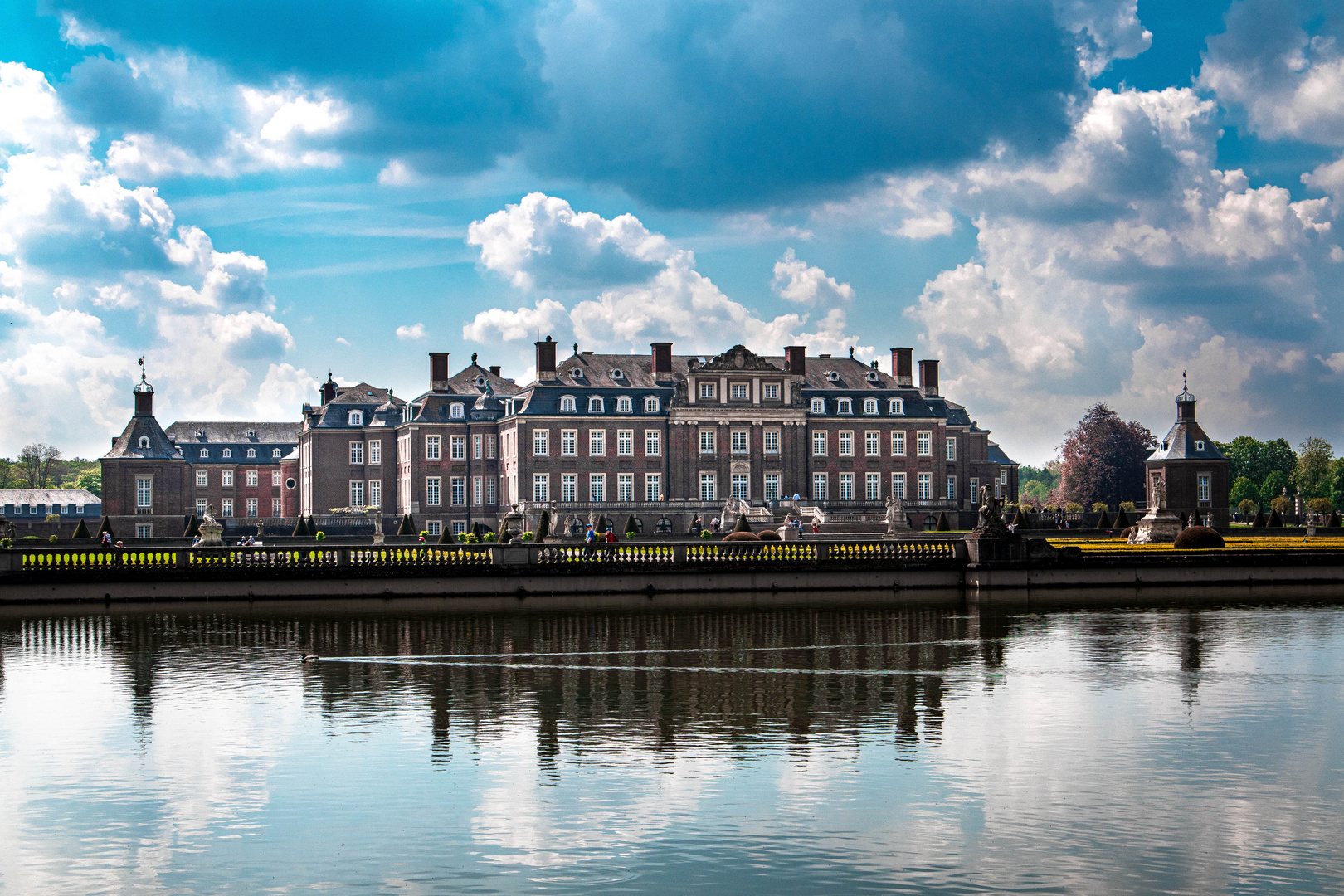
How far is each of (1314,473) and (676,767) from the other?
400 feet

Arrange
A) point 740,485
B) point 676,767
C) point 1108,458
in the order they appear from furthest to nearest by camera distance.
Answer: point 1108,458
point 740,485
point 676,767

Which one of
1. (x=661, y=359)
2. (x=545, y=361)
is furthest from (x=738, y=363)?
(x=545, y=361)

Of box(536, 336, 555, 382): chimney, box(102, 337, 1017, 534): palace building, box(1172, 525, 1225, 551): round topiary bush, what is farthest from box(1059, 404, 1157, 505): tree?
box(1172, 525, 1225, 551): round topiary bush

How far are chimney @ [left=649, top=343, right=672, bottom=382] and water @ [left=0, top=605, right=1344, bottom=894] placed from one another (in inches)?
2167

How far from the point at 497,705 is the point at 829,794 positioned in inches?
239

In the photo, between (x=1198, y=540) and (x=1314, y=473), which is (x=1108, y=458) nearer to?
(x=1314, y=473)

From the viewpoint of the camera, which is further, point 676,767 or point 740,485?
point 740,485

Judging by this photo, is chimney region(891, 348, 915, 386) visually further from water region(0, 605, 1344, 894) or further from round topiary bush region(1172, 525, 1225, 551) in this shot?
water region(0, 605, 1344, 894)

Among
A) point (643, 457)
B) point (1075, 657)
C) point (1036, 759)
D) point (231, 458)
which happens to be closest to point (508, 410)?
point (643, 457)

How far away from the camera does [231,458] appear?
105562 millimetres

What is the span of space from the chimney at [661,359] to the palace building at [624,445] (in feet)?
0.32

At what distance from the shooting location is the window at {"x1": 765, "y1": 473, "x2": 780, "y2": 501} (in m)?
78.1

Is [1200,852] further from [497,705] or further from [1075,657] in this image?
[1075,657]

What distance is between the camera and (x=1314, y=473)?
120 m
